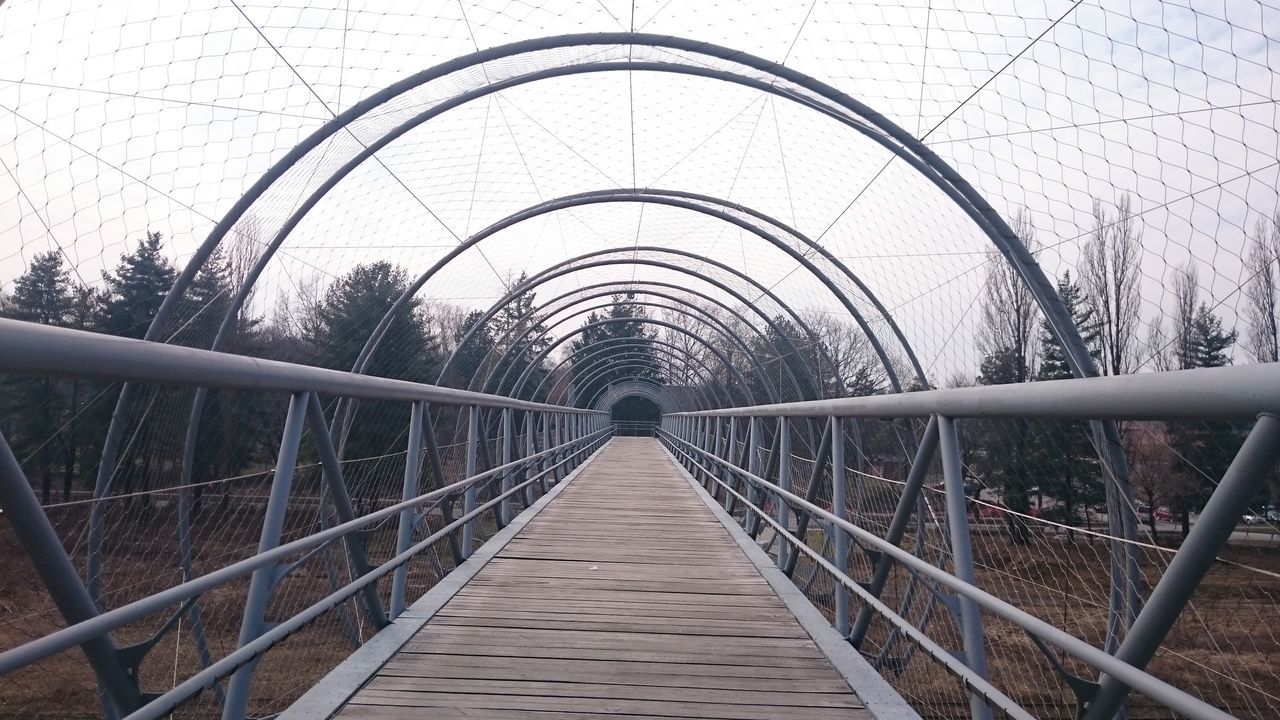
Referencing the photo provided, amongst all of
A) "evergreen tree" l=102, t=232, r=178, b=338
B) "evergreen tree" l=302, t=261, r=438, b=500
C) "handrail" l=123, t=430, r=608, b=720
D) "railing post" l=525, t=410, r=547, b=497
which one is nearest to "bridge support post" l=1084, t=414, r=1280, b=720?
"handrail" l=123, t=430, r=608, b=720

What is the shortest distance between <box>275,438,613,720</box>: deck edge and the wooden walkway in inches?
1.4

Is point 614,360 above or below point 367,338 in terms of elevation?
above

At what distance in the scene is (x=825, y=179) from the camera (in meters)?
9.55

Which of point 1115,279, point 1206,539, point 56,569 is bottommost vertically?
point 56,569

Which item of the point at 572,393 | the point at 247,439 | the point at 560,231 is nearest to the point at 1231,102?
the point at 247,439

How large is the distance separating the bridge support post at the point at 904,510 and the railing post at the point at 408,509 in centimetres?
186

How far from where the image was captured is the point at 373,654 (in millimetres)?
3000

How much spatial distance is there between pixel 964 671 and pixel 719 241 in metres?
12.3

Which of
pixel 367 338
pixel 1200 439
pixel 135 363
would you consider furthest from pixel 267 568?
pixel 367 338

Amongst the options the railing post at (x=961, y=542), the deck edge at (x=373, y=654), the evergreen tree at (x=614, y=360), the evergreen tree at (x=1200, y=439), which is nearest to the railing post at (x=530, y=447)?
the deck edge at (x=373, y=654)

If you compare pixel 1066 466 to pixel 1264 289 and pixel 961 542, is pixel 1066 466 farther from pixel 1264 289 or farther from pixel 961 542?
pixel 961 542

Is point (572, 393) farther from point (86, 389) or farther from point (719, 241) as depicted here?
point (86, 389)

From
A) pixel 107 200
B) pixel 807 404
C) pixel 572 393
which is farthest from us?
pixel 572 393

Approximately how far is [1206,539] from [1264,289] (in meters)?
3.12
